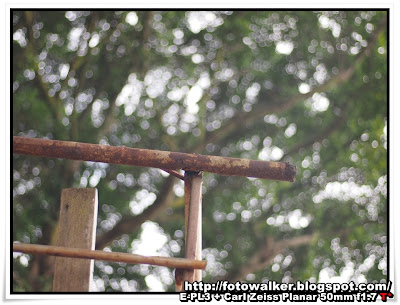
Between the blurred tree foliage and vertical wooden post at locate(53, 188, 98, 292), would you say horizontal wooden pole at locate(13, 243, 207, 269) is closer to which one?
vertical wooden post at locate(53, 188, 98, 292)

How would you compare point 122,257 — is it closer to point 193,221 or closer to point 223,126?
point 193,221

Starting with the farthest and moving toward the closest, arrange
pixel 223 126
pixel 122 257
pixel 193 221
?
pixel 223 126
pixel 193 221
pixel 122 257

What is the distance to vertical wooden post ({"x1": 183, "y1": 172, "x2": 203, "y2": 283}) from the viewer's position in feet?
4.19

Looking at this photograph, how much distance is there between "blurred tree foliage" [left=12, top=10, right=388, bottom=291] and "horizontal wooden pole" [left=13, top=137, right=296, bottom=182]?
13.2ft

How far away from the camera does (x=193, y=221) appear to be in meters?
1.32

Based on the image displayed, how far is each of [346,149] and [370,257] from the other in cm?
164

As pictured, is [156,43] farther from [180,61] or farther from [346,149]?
[346,149]

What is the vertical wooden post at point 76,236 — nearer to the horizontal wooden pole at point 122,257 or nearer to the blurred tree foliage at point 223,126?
the horizontal wooden pole at point 122,257

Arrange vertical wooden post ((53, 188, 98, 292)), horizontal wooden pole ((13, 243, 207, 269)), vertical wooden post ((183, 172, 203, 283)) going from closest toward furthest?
horizontal wooden pole ((13, 243, 207, 269))
vertical wooden post ((183, 172, 203, 283))
vertical wooden post ((53, 188, 98, 292))

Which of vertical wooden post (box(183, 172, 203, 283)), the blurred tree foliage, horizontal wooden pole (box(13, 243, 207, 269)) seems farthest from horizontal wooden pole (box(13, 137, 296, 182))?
the blurred tree foliage

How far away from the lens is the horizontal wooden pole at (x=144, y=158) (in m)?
1.33

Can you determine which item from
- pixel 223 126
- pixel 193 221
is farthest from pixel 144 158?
pixel 223 126

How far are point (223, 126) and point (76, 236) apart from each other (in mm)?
4567

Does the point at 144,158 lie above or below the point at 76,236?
above
